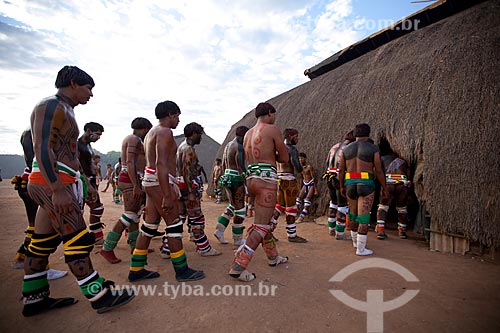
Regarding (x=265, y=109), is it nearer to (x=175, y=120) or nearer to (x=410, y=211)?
(x=175, y=120)

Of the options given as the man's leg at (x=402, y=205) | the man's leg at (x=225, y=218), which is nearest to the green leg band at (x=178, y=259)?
the man's leg at (x=225, y=218)

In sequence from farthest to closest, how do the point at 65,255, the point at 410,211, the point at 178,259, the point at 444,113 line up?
the point at 410,211 → the point at 444,113 → the point at 178,259 → the point at 65,255

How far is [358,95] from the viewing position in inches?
280

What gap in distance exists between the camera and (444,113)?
473 centimetres

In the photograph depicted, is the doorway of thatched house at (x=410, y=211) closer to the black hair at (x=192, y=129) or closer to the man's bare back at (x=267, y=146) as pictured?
the man's bare back at (x=267, y=146)

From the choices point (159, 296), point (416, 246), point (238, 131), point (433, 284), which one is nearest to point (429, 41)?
point (416, 246)

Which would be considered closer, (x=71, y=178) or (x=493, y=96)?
(x=71, y=178)

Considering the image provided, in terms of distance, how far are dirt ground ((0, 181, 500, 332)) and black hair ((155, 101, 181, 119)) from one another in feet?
6.56

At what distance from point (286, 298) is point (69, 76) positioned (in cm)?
300

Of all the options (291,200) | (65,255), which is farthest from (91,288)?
(291,200)

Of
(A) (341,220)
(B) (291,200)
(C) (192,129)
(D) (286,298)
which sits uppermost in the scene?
(C) (192,129)

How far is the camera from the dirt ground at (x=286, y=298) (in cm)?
231

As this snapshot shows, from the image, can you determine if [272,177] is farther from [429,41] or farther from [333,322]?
[429,41]

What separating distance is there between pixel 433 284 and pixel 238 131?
11.7ft
